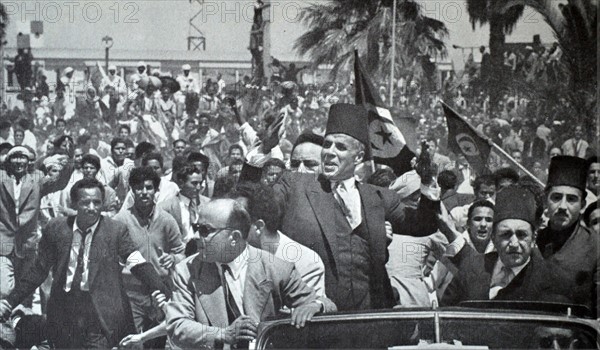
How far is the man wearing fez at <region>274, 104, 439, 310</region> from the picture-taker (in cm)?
624

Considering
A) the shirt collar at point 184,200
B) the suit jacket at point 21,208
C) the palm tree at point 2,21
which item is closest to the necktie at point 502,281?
the shirt collar at point 184,200

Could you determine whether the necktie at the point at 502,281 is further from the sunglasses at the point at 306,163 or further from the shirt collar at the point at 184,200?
the shirt collar at the point at 184,200

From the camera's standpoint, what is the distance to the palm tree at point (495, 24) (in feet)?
21.1

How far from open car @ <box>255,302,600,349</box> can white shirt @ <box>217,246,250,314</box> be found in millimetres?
1075

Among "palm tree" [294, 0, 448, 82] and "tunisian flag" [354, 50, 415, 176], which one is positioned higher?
"palm tree" [294, 0, 448, 82]

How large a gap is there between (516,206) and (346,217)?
1223 millimetres

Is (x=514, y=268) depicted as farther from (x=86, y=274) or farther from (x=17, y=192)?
(x=17, y=192)

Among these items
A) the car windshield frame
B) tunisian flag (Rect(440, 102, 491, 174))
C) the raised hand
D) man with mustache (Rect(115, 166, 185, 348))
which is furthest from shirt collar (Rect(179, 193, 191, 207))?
tunisian flag (Rect(440, 102, 491, 174))

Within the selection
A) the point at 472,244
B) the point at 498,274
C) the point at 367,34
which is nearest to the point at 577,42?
the point at 367,34

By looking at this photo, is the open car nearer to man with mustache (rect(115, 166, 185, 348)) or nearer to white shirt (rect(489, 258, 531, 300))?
white shirt (rect(489, 258, 531, 300))

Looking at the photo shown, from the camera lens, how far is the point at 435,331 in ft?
15.5

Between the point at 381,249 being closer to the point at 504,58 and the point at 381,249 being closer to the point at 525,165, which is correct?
the point at 525,165

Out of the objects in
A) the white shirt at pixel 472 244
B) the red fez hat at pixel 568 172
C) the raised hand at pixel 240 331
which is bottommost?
the raised hand at pixel 240 331

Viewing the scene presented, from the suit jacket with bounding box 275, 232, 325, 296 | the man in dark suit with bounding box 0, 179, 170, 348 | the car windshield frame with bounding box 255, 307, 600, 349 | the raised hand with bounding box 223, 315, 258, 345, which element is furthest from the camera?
the man in dark suit with bounding box 0, 179, 170, 348
